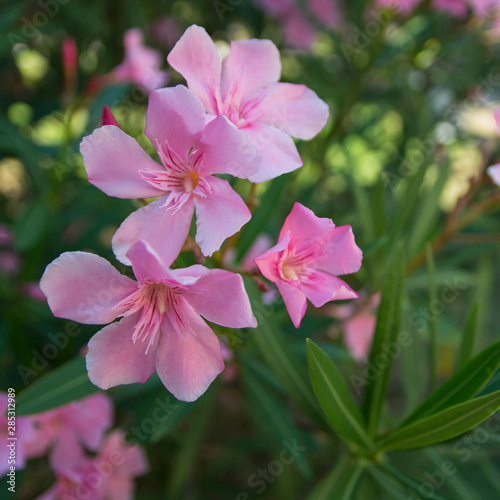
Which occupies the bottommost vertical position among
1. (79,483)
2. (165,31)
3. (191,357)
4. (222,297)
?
(79,483)

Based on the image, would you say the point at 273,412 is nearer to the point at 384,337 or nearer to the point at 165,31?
the point at 384,337

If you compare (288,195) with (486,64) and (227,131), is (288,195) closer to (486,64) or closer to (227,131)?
(486,64)

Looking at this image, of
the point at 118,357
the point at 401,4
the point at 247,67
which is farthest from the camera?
the point at 401,4

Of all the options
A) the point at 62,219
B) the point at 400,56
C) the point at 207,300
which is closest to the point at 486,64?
the point at 400,56

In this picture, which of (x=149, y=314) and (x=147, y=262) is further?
(x=149, y=314)

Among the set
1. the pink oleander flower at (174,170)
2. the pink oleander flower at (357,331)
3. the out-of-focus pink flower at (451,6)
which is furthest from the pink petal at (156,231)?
the out-of-focus pink flower at (451,6)

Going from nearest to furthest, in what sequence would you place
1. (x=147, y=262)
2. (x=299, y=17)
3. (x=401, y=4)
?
1. (x=147, y=262)
2. (x=401, y=4)
3. (x=299, y=17)

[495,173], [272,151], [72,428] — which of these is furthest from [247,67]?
[72,428]
